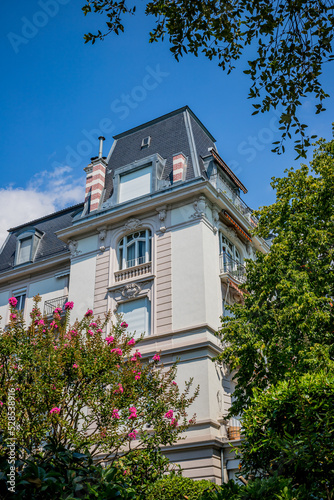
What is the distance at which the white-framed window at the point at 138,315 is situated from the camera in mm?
22391

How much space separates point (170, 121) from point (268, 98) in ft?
66.4

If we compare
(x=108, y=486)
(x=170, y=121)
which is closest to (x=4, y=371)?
(x=108, y=486)

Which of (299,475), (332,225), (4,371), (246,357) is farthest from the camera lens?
(332,225)

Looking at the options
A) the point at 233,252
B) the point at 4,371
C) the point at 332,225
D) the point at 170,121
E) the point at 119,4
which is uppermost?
the point at 170,121

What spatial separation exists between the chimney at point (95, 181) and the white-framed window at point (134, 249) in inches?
115

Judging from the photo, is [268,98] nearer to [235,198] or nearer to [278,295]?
[278,295]

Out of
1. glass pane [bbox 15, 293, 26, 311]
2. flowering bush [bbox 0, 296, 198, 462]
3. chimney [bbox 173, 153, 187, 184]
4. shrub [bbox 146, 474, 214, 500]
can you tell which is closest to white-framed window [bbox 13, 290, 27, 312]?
glass pane [bbox 15, 293, 26, 311]

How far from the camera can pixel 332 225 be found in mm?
18219

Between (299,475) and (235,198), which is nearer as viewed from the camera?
(299,475)

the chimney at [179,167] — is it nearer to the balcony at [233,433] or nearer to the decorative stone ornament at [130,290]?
the decorative stone ornament at [130,290]

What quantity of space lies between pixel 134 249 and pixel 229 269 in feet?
15.3

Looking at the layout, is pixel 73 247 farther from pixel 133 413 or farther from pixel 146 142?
pixel 133 413

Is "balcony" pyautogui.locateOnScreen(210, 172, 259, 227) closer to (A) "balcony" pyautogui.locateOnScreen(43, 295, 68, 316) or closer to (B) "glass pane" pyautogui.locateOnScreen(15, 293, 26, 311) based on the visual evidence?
(A) "balcony" pyautogui.locateOnScreen(43, 295, 68, 316)

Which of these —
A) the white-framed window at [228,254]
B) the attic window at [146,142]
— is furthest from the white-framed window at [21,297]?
the white-framed window at [228,254]
